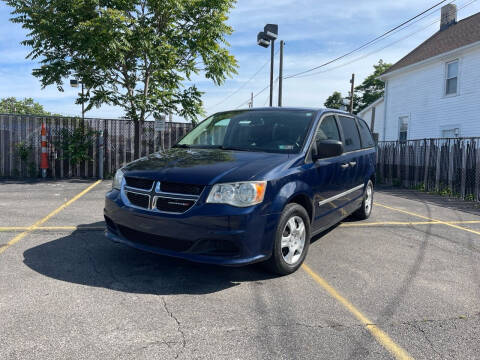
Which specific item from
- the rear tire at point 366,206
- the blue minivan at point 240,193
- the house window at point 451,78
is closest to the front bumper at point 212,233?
the blue minivan at point 240,193

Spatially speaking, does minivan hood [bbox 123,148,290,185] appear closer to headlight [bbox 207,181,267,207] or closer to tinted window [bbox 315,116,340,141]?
headlight [bbox 207,181,267,207]

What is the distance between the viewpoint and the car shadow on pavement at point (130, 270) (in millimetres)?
3430

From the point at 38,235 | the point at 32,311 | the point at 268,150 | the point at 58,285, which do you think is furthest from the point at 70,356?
the point at 38,235

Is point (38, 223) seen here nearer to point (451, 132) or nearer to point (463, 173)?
point (463, 173)

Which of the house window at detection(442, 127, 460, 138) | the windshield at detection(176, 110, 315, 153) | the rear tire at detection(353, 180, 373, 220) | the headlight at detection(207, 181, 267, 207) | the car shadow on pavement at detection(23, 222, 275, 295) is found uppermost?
the house window at detection(442, 127, 460, 138)

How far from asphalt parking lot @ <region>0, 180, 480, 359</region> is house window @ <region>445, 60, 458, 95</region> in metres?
13.6

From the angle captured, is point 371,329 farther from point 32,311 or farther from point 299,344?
point 32,311

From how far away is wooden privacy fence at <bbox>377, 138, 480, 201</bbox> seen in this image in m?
10.3

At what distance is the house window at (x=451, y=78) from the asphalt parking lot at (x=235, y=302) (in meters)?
13.6

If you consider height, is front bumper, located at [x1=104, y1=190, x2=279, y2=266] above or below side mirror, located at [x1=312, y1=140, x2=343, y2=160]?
below

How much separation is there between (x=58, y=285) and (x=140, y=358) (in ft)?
4.91

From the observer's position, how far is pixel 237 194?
130 inches

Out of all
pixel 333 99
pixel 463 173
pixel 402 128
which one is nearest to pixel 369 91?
pixel 333 99

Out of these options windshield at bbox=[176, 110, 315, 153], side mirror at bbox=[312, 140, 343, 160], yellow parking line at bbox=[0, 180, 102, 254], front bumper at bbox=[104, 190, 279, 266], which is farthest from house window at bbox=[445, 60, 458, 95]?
front bumper at bbox=[104, 190, 279, 266]
